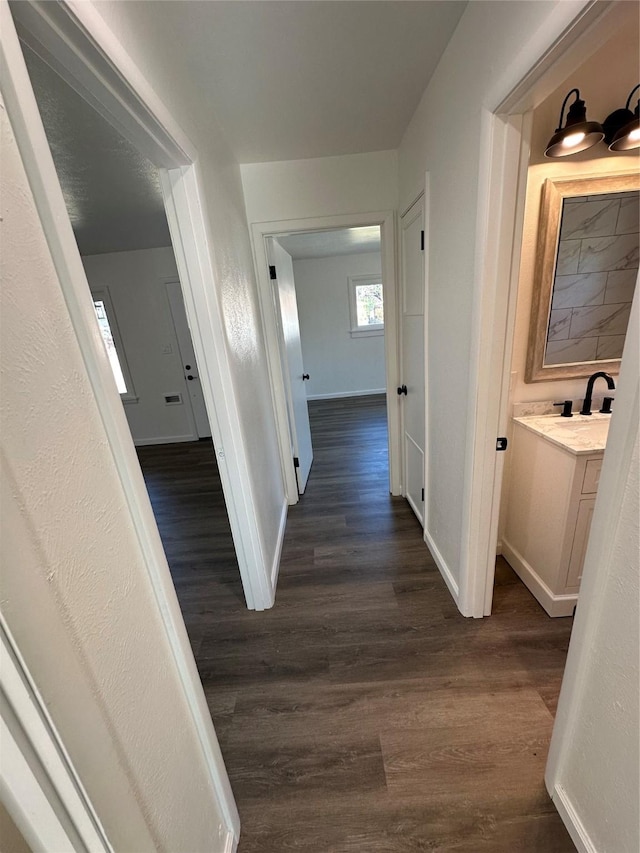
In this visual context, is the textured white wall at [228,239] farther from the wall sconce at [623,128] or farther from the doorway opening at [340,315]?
the doorway opening at [340,315]

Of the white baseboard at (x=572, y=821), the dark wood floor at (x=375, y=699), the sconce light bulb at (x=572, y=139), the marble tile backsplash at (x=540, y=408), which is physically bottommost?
the dark wood floor at (x=375, y=699)

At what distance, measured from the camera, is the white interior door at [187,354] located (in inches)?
162

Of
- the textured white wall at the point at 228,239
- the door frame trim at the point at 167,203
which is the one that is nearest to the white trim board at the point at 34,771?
the door frame trim at the point at 167,203

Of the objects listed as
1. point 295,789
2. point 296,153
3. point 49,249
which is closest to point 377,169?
point 296,153

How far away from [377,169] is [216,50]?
3.91 ft

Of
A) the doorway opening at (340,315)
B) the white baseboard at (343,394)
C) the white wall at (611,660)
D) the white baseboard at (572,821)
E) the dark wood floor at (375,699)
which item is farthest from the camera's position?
the white baseboard at (343,394)

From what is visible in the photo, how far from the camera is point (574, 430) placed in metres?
1.56

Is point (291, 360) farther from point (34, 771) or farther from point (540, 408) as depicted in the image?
point (34, 771)

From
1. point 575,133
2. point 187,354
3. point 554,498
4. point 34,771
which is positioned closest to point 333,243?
point 187,354

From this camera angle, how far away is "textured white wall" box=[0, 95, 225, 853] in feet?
1.44

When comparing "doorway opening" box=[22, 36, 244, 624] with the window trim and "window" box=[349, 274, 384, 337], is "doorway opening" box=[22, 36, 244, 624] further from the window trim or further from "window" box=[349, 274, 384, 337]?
"window" box=[349, 274, 384, 337]

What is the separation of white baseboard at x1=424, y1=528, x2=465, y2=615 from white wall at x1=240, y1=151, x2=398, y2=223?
2.17 m

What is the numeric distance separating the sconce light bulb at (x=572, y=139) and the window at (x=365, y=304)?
4.39 m

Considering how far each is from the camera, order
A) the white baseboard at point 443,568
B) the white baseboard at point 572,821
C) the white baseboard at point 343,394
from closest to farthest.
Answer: the white baseboard at point 572,821 → the white baseboard at point 443,568 → the white baseboard at point 343,394
